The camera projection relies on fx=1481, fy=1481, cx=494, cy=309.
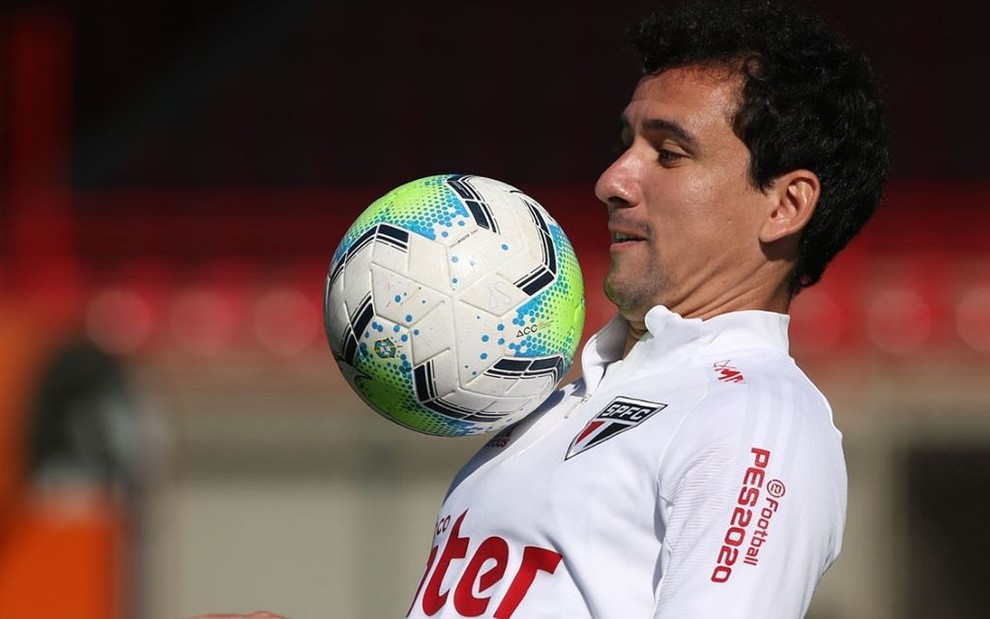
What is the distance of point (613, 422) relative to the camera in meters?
2.47

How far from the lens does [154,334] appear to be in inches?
347

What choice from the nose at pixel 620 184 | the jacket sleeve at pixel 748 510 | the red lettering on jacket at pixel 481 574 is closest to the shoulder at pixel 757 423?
the jacket sleeve at pixel 748 510

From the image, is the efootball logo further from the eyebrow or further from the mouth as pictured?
the eyebrow

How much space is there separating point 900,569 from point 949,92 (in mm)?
4749

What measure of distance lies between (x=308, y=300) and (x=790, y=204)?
20.4 feet

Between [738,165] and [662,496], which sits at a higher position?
[738,165]

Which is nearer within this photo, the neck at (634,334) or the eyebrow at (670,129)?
the eyebrow at (670,129)

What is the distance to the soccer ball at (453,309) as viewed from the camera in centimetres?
251

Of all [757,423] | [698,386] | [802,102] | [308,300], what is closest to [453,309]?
[698,386]

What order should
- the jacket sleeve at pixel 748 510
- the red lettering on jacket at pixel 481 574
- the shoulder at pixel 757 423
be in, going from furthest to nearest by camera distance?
the red lettering on jacket at pixel 481 574 < the shoulder at pixel 757 423 < the jacket sleeve at pixel 748 510

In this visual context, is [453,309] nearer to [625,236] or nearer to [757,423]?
[625,236]

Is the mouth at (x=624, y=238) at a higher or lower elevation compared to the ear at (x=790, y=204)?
lower

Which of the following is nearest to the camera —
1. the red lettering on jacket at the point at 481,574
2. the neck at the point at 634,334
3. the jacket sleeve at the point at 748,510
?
the jacket sleeve at the point at 748,510

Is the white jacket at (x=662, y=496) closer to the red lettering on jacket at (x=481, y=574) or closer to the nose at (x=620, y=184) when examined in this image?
the red lettering on jacket at (x=481, y=574)
